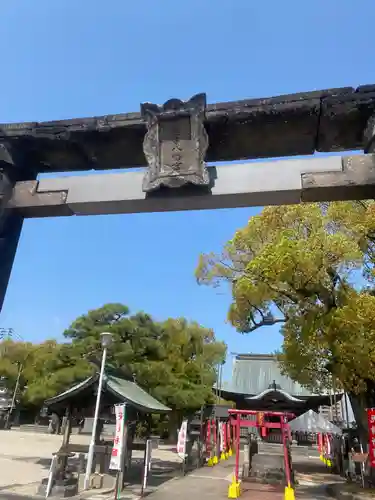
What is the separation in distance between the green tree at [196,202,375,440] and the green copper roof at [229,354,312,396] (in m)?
22.0

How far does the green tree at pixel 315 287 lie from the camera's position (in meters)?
12.9

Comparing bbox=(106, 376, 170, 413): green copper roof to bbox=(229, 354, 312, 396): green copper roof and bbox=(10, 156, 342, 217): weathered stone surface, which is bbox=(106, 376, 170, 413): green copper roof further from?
bbox=(229, 354, 312, 396): green copper roof

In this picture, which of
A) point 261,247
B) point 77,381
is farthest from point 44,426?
point 261,247


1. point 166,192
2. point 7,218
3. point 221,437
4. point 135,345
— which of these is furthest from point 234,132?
point 221,437

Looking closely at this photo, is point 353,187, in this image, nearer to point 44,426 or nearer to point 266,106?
point 266,106

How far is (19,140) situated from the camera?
4.84 meters

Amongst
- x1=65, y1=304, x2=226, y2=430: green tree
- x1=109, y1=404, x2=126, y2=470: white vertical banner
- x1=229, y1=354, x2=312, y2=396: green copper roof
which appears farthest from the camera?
x1=229, y1=354, x2=312, y2=396: green copper roof

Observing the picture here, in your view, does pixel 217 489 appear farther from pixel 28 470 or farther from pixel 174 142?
pixel 174 142

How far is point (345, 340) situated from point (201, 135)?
35.3 ft

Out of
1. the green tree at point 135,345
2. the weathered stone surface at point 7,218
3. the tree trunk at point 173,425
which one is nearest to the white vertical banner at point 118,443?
the green tree at point 135,345

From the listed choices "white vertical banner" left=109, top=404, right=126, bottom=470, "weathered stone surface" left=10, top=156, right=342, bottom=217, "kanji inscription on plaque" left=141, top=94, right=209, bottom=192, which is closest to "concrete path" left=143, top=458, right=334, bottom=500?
"white vertical banner" left=109, top=404, right=126, bottom=470

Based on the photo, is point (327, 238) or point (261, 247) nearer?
point (327, 238)

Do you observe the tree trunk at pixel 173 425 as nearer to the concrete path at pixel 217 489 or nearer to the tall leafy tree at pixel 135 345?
the tall leafy tree at pixel 135 345

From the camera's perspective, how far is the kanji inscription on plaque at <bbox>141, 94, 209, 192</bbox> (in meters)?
4.34
